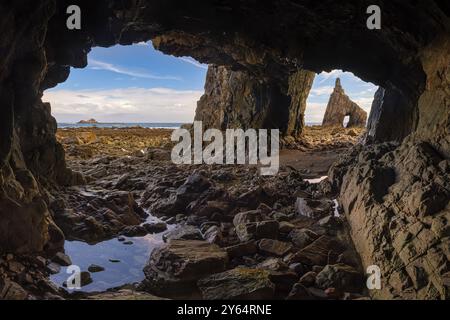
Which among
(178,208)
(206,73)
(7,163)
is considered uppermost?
(206,73)

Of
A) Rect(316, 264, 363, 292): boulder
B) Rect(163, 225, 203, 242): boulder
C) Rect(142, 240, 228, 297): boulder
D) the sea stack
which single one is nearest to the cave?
Rect(142, 240, 228, 297): boulder

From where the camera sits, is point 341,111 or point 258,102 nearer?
point 258,102

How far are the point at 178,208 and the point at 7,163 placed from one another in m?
4.09

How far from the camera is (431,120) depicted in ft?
22.9

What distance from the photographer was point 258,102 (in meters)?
18.2

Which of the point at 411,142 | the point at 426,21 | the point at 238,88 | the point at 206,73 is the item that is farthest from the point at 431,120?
the point at 206,73

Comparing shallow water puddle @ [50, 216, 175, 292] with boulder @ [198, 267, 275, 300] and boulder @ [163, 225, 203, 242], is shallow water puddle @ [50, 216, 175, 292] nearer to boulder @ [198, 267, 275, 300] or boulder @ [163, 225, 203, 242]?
boulder @ [163, 225, 203, 242]

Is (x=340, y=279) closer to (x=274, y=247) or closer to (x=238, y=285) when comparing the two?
(x=274, y=247)

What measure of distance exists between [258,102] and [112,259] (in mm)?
13590

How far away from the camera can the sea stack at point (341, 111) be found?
3756 centimetres

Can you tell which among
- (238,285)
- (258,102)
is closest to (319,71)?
(258,102)

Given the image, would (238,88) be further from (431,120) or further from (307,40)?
(431,120)

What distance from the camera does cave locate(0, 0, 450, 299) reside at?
5.05 meters

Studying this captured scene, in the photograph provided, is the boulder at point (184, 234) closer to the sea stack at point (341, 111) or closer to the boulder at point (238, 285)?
the boulder at point (238, 285)
